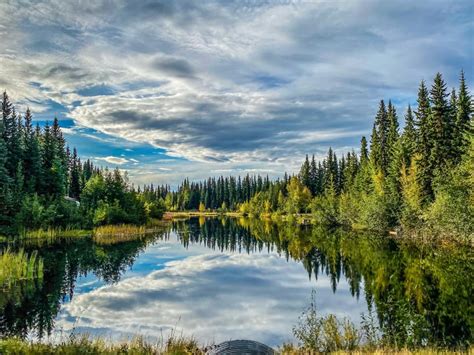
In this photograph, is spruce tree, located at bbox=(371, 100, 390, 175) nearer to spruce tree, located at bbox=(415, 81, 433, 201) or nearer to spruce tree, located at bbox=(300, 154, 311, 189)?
spruce tree, located at bbox=(415, 81, 433, 201)

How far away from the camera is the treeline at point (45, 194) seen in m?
42.6

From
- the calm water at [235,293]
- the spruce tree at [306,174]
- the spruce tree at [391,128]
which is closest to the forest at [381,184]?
the spruce tree at [391,128]

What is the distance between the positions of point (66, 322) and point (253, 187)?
15686 cm

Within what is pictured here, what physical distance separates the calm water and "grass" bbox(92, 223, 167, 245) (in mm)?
7608

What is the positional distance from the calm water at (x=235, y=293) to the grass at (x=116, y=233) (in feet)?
25.0

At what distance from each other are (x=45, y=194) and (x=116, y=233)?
12.5 m

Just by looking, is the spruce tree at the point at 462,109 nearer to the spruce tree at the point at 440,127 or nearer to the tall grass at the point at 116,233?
the spruce tree at the point at 440,127

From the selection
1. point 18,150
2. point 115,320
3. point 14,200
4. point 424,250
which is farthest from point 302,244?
point 18,150

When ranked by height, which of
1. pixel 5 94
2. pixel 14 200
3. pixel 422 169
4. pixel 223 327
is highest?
pixel 5 94

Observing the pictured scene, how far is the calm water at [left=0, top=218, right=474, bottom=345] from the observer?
1475 centimetres

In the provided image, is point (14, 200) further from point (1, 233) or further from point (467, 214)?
point (467, 214)

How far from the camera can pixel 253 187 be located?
171375mm

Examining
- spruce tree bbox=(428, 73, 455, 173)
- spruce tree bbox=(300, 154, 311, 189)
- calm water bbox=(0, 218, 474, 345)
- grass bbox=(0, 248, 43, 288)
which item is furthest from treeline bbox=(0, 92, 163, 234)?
spruce tree bbox=(300, 154, 311, 189)

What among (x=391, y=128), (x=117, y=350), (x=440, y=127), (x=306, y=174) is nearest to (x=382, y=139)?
(x=391, y=128)
